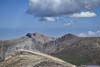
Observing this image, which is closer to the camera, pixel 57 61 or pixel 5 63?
pixel 57 61

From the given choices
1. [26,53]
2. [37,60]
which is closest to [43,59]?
[37,60]

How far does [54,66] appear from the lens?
59.9 feet

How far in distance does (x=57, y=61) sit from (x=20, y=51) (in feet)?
9.70

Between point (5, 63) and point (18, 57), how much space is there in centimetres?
104

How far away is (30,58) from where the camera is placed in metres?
18.9

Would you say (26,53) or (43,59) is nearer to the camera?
(43,59)

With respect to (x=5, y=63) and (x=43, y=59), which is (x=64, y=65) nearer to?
(x=43, y=59)

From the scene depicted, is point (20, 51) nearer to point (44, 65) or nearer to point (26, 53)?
point (26, 53)

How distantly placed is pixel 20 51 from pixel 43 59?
2289 mm

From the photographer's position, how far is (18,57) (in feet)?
64.1

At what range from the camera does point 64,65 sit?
60.1ft

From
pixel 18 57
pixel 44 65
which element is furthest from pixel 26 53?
pixel 44 65

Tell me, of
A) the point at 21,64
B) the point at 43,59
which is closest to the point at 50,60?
the point at 43,59

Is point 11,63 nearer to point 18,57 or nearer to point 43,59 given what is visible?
point 18,57
